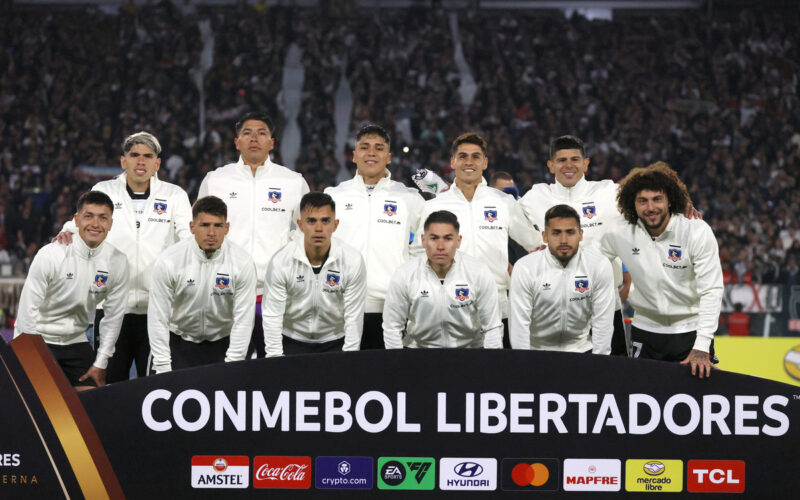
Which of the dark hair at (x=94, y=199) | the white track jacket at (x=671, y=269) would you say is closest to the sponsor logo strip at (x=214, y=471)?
the dark hair at (x=94, y=199)

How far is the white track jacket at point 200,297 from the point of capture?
5.79m

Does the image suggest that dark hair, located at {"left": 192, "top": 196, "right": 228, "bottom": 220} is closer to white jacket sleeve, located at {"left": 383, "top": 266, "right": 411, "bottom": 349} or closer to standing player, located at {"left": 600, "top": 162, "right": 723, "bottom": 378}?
white jacket sleeve, located at {"left": 383, "top": 266, "right": 411, "bottom": 349}

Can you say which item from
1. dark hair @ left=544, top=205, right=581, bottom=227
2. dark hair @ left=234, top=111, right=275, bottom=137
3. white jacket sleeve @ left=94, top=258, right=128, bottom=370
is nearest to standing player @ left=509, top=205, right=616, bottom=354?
dark hair @ left=544, top=205, right=581, bottom=227

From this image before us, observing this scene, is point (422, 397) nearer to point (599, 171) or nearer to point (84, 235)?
point (84, 235)

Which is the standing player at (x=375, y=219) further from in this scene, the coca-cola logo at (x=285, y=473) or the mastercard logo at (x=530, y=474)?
the mastercard logo at (x=530, y=474)

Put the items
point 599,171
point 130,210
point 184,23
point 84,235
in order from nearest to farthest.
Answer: point 84,235
point 130,210
point 599,171
point 184,23

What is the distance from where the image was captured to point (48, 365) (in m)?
4.64

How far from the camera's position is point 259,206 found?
268 inches

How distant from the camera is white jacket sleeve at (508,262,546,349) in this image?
18.7 feet

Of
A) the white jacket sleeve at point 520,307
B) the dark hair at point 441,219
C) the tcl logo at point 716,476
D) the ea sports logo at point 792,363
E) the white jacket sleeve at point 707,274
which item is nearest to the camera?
the tcl logo at point 716,476

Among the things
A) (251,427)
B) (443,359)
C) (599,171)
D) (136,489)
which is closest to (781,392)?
(443,359)

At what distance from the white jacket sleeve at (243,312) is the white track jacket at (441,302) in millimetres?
929

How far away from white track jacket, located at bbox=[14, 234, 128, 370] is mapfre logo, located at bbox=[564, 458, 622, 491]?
3.26 m

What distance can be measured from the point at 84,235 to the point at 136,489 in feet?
7.16
